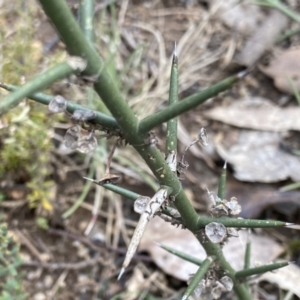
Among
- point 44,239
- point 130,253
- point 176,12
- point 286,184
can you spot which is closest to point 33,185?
point 44,239

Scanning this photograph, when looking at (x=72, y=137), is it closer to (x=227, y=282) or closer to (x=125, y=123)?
(x=125, y=123)

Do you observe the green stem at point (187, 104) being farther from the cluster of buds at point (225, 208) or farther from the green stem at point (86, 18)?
the cluster of buds at point (225, 208)

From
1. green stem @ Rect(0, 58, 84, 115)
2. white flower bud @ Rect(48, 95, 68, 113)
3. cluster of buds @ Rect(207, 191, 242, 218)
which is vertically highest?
cluster of buds @ Rect(207, 191, 242, 218)

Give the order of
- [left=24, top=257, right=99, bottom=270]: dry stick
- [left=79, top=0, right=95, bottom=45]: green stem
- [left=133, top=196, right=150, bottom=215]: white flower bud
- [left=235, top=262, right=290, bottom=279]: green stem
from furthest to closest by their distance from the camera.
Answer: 1. [left=24, top=257, right=99, bottom=270]: dry stick
2. [left=235, top=262, right=290, bottom=279]: green stem
3. [left=133, top=196, right=150, bottom=215]: white flower bud
4. [left=79, top=0, right=95, bottom=45]: green stem

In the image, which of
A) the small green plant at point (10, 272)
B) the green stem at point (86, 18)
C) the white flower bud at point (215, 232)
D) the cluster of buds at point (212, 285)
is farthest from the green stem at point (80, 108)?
the small green plant at point (10, 272)

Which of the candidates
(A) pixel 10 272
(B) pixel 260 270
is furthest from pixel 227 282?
(A) pixel 10 272

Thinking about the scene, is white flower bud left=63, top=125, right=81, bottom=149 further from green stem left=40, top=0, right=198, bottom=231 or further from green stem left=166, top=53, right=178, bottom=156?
green stem left=166, top=53, right=178, bottom=156

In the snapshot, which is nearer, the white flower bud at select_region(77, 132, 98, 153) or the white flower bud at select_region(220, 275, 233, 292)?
the white flower bud at select_region(77, 132, 98, 153)

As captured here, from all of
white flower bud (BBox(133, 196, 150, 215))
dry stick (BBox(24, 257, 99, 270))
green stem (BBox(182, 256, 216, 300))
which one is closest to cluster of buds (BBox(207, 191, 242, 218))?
green stem (BBox(182, 256, 216, 300))
